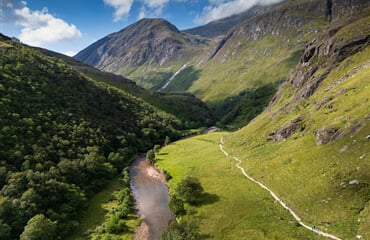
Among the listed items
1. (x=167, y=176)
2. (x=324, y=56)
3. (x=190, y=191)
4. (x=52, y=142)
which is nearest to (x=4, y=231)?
(x=190, y=191)

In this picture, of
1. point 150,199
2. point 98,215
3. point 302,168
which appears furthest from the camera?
point 150,199

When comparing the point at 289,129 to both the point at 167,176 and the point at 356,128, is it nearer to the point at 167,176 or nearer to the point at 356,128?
the point at 356,128

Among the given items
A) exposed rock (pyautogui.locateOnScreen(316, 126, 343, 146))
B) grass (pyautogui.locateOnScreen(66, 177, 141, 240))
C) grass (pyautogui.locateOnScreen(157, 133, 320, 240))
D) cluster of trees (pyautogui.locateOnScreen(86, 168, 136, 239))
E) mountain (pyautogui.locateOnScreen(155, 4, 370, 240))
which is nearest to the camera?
mountain (pyautogui.locateOnScreen(155, 4, 370, 240))

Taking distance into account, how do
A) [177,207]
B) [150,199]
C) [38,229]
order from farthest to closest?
[150,199] → [177,207] → [38,229]

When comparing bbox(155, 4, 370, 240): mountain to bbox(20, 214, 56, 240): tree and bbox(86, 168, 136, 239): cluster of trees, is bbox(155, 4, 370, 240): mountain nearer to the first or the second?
bbox(86, 168, 136, 239): cluster of trees

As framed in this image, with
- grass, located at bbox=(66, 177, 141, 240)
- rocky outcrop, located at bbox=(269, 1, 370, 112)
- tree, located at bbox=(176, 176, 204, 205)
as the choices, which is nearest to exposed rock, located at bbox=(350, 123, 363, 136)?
tree, located at bbox=(176, 176, 204, 205)

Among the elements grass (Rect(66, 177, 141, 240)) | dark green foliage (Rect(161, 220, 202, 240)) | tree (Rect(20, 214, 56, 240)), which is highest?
tree (Rect(20, 214, 56, 240))

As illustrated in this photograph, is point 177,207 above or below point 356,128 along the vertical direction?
below
